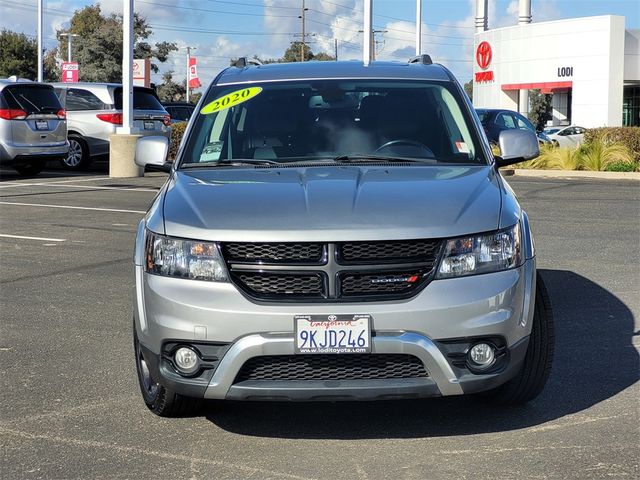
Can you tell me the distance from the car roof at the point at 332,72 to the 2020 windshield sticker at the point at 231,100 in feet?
0.37

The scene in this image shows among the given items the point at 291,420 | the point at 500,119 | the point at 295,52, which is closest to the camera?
the point at 291,420

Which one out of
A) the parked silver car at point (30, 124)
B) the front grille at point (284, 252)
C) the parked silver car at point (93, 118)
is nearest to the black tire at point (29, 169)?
the parked silver car at point (30, 124)

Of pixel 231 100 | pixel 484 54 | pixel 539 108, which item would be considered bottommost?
pixel 231 100

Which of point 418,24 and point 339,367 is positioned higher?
point 418,24

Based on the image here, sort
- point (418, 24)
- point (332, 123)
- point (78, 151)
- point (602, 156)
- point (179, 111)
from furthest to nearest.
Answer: point (418, 24) → point (179, 111) → point (602, 156) → point (78, 151) → point (332, 123)

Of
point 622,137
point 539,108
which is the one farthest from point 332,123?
point 539,108

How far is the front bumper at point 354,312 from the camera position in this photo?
443 cm

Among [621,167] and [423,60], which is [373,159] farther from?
[621,167]

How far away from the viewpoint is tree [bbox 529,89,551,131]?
54.2 metres

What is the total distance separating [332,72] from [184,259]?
2168 millimetres

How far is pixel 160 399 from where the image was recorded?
508 cm

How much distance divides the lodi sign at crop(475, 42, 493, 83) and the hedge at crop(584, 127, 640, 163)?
83.7ft

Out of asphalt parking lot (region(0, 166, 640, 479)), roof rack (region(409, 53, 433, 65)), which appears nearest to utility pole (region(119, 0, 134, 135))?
asphalt parking lot (region(0, 166, 640, 479))

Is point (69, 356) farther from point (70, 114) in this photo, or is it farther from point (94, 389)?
point (70, 114)
